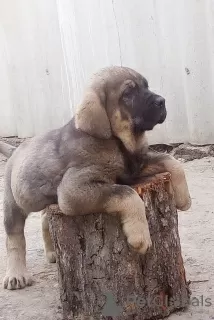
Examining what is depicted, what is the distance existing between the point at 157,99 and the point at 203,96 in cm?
360

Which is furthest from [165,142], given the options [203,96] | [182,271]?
[182,271]

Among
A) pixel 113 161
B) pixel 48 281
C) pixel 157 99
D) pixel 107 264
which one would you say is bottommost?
pixel 48 281

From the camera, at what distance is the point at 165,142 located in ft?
25.3

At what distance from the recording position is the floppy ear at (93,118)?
377 cm

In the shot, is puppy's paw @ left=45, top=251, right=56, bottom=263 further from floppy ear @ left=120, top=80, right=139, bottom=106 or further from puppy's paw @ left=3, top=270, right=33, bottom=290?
floppy ear @ left=120, top=80, right=139, bottom=106

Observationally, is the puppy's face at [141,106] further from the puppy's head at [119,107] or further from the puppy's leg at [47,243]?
the puppy's leg at [47,243]

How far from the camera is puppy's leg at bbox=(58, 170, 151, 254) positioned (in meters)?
3.58

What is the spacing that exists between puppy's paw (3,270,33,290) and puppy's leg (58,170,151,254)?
1097 millimetres

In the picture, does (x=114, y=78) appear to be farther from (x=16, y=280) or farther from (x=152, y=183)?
(x=16, y=280)

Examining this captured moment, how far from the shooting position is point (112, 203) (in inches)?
141

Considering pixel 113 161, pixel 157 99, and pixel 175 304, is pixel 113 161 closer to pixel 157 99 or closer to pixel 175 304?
pixel 157 99

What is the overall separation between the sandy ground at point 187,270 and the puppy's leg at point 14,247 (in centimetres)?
7

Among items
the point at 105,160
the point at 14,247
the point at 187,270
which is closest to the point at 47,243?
the point at 14,247

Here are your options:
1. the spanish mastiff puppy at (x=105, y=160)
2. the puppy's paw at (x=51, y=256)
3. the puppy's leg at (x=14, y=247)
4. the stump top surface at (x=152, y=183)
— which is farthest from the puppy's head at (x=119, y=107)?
the puppy's paw at (x=51, y=256)
